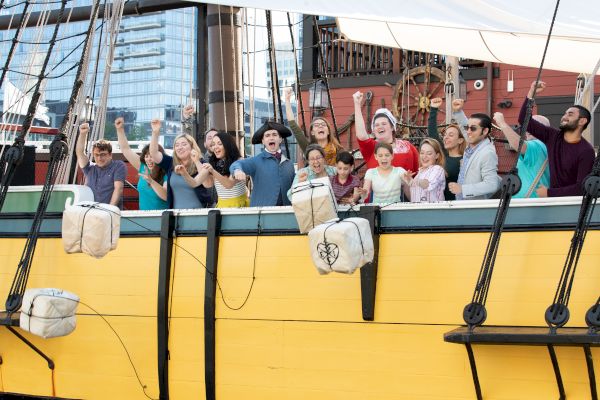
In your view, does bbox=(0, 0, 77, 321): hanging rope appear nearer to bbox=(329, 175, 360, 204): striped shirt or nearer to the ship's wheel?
bbox=(329, 175, 360, 204): striped shirt

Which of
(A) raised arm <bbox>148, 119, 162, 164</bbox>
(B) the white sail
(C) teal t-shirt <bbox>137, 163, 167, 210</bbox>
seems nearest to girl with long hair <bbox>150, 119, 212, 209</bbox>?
(A) raised arm <bbox>148, 119, 162, 164</bbox>

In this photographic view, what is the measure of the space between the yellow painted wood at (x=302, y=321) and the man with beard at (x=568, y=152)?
1.89 feet

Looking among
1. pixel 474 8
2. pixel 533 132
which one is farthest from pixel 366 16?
pixel 533 132

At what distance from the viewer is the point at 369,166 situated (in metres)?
7.11

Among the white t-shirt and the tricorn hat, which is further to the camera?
the tricorn hat

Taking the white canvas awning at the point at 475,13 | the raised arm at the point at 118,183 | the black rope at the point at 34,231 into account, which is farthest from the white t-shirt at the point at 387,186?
the black rope at the point at 34,231

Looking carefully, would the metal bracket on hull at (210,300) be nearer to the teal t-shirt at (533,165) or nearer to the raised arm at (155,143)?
the raised arm at (155,143)

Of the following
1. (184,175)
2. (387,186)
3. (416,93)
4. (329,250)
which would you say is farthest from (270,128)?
(416,93)

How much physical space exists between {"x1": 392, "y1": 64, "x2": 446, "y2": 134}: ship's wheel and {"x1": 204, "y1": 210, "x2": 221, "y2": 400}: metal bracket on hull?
833cm

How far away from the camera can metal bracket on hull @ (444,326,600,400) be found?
5250 mm

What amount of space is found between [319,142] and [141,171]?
163cm

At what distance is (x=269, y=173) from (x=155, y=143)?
0.97 meters

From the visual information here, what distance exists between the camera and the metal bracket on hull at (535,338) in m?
5.25

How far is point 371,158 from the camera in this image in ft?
23.4
